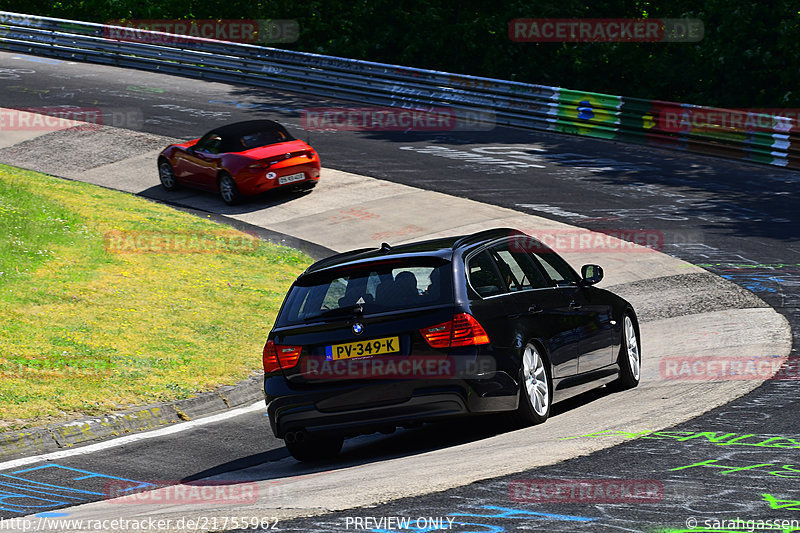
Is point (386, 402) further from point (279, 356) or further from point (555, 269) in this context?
point (555, 269)

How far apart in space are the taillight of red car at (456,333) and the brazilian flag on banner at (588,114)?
1987 cm

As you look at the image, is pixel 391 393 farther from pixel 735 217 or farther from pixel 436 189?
pixel 436 189

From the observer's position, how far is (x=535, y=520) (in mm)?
5715

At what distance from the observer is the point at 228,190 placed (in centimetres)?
2258

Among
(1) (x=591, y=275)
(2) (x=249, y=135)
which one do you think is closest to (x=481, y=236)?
(1) (x=591, y=275)

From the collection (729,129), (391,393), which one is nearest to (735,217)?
(729,129)

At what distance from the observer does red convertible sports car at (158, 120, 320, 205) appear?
22.1 meters

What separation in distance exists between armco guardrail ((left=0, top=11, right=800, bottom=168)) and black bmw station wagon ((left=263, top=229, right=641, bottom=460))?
1623 cm

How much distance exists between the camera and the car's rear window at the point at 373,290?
26.7 feet

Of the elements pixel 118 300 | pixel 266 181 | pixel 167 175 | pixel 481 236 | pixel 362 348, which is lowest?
pixel 118 300

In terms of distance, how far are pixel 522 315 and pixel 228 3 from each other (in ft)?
118

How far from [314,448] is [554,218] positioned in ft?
39.2

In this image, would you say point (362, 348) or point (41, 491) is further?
point (362, 348)

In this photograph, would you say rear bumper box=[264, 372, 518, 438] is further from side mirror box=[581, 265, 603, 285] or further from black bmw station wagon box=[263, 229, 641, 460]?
side mirror box=[581, 265, 603, 285]
